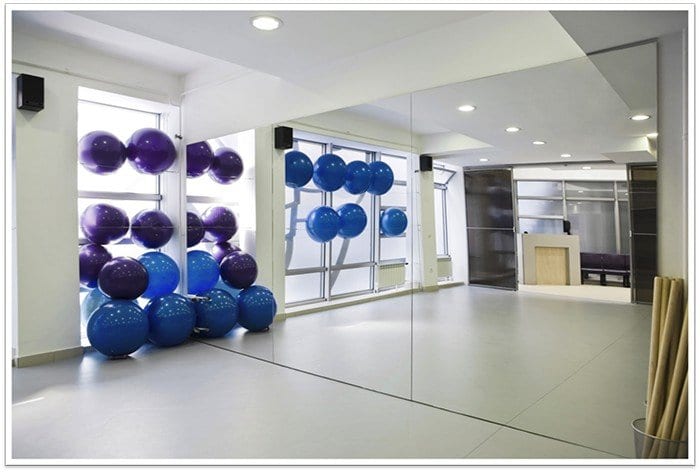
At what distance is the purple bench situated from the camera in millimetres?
2998

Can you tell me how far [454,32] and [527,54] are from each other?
542mm

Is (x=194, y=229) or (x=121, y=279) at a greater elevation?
(x=194, y=229)

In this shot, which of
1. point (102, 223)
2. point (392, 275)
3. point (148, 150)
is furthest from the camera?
point (148, 150)

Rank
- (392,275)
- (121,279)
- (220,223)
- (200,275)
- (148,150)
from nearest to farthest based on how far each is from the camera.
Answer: (392,275), (121,279), (148,150), (200,275), (220,223)

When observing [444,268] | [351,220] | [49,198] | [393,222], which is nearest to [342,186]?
[351,220]

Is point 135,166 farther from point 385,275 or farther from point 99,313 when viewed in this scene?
point 385,275

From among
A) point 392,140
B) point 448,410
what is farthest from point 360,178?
point 448,410

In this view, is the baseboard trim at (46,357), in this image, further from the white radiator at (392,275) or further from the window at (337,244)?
the white radiator at (392,275)

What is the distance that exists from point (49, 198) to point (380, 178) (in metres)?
3.16

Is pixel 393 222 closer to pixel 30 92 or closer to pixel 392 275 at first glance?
pixel 392 275

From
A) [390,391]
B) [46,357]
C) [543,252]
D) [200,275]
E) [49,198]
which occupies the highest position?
[49,198]

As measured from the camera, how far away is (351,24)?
3.30 metres

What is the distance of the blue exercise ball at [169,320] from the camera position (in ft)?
16.3

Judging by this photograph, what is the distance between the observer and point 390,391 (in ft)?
12.7
